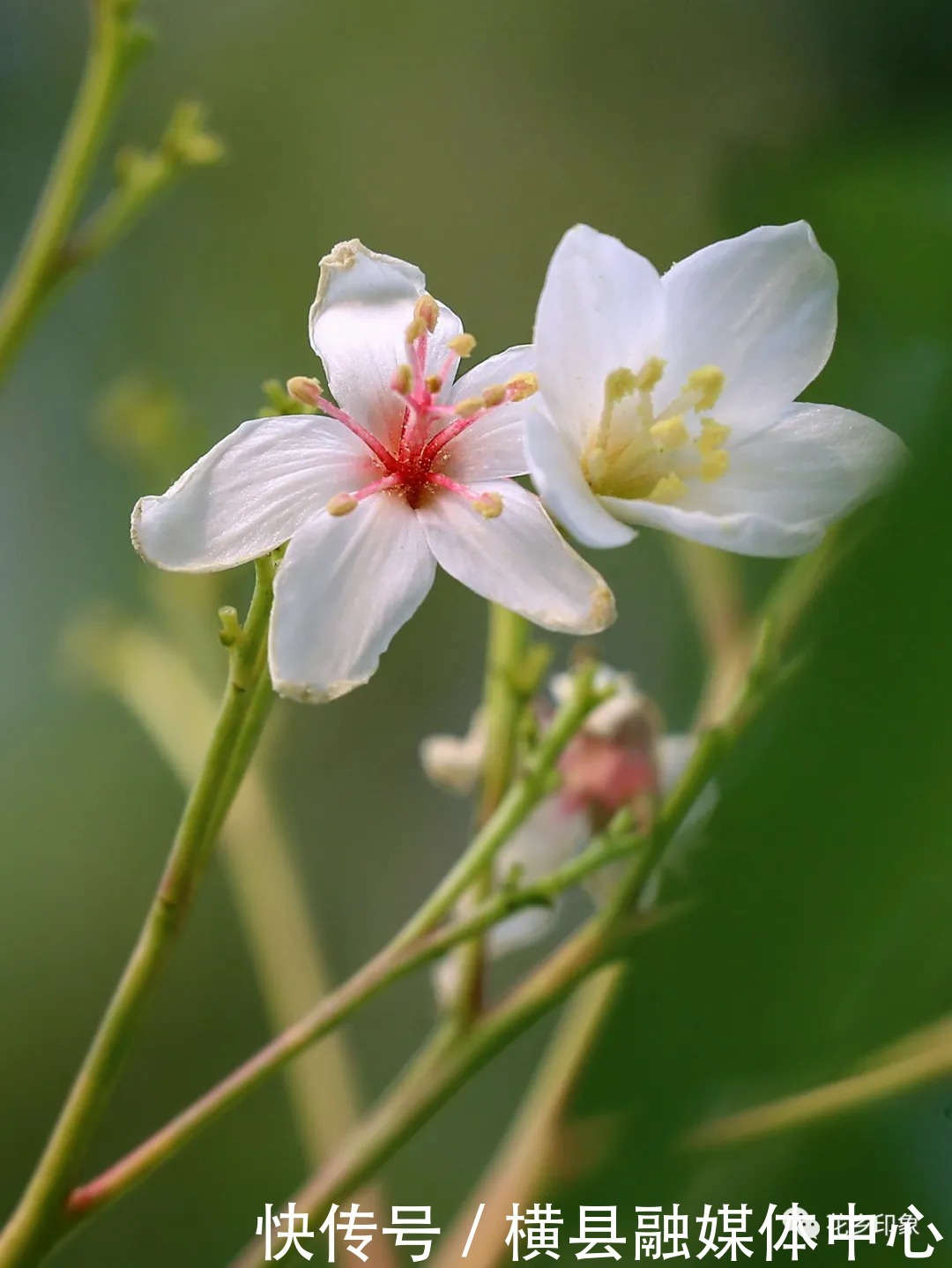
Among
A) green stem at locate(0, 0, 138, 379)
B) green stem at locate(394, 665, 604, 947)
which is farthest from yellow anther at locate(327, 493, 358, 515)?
green stem at locate(0, 0, 138, 379)

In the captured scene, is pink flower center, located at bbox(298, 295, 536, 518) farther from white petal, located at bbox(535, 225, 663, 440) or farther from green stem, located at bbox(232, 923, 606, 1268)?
green stem, located at bbox(232, 923, 606, 1268)

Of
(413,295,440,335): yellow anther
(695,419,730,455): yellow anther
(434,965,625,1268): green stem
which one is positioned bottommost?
(434,965,625,1268): green stem

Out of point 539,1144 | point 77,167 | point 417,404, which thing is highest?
point 77,167

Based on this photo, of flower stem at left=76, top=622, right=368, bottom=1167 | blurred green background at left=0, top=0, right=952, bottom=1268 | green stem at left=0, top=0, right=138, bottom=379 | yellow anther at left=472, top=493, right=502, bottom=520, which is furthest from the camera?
flower stem at left=76, top=622, right=368, bottom=1167

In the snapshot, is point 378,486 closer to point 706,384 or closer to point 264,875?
point 706,384

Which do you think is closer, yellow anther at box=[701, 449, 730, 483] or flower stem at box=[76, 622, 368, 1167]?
yellow anther at box=[701, 449, 730, 483]

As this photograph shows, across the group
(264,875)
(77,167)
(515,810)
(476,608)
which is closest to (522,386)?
(515,810)
